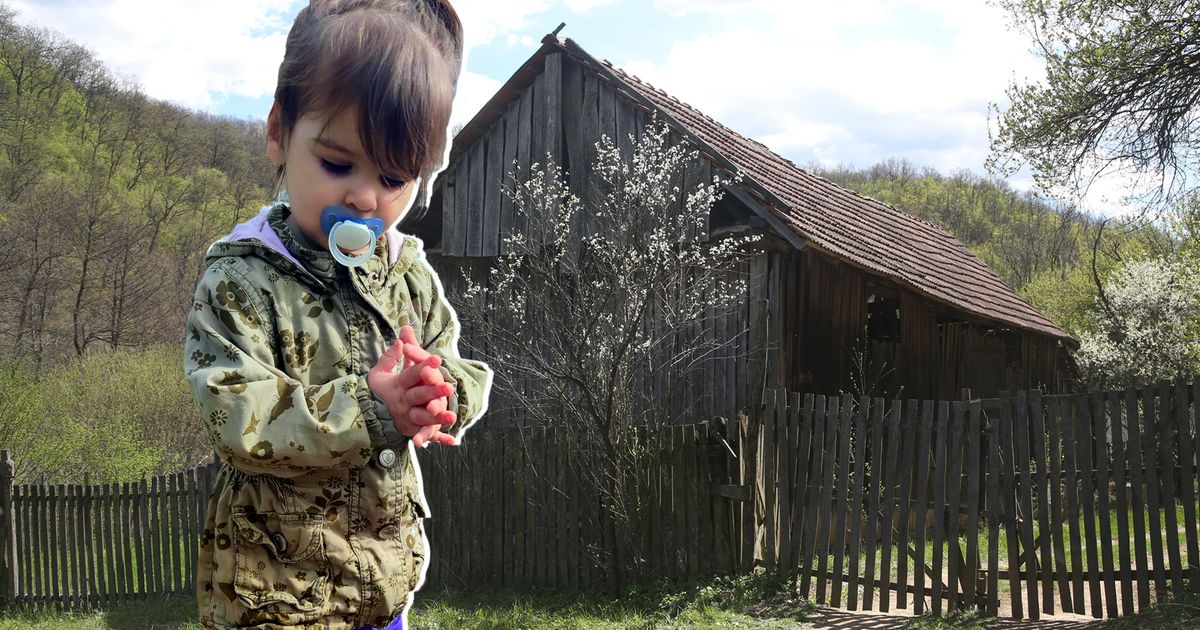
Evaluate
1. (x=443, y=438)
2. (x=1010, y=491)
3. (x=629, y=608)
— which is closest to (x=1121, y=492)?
(x=1010, y=491)

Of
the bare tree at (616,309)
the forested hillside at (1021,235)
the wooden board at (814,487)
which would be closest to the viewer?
the wooden board at (814,487)

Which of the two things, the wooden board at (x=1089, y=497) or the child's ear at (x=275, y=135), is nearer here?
the child's ear at (x=275, y=135)

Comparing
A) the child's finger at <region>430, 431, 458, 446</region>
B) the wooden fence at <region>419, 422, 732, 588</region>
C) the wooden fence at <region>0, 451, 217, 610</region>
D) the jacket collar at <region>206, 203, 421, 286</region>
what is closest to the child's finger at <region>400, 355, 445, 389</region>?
the child's finger at <region>430, 431, 458, 446</region>

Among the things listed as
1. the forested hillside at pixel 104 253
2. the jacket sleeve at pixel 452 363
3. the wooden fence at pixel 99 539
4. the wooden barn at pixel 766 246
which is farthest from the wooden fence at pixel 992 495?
the forested hillside at pixel 104 253

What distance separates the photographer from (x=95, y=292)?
23.1 m

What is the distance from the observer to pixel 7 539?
11.3 metres

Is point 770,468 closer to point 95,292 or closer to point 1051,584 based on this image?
point 1051,584

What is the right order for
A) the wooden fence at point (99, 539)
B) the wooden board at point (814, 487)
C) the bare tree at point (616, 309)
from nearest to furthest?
1. the wooden board at point (814, 487)
2. the bare tree at point (616, 309)
3. the wooden fence at point (99, 539)

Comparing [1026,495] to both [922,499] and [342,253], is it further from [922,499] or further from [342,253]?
[342,253]

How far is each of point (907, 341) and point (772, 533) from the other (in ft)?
19.6

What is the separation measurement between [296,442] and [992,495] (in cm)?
702

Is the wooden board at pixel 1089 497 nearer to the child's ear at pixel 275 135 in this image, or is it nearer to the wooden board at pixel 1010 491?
the wooden board at pixel 1010 491

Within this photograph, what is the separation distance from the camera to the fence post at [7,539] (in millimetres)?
11273

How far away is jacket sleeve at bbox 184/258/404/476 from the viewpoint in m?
1.49
